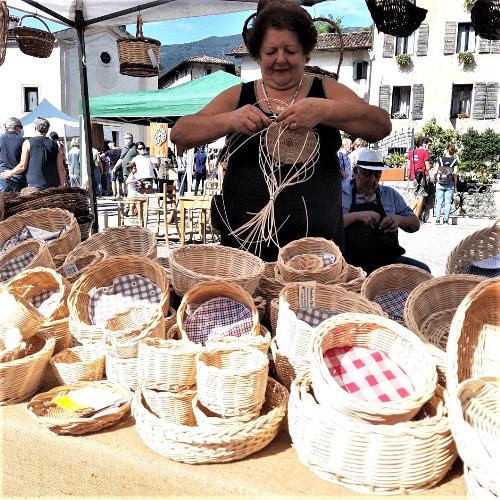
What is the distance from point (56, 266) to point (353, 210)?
1759mm

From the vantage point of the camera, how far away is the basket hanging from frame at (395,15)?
111 inches

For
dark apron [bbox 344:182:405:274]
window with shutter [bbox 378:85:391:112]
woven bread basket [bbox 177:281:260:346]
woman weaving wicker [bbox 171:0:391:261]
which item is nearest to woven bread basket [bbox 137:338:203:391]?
woven bread basket [bbox 177:281:260:346]

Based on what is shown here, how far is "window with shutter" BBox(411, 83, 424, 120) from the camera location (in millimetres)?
19625

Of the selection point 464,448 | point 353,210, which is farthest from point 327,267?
point 353,210

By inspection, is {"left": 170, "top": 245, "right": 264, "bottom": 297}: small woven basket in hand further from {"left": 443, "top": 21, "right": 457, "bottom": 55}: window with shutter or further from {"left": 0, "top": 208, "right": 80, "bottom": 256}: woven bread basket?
{"left": 443, "top": 21, "right": 457, "bottom": 55}: window with shutter

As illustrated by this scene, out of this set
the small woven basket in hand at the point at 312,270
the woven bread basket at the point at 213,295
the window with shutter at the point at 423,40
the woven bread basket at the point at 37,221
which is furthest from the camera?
the window with shutter at the point at 423,40

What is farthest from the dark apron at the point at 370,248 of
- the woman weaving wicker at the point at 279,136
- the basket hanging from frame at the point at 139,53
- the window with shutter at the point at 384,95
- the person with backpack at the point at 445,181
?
the window with shutter at the point at 384,95

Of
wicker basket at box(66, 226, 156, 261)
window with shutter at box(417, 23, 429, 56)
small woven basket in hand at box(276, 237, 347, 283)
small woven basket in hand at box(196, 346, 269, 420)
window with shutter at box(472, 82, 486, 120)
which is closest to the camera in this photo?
small woven basket in hand at box(196, 346, 269, 420)

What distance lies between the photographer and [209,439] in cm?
89

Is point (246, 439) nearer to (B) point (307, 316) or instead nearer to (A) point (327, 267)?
(B) point (307, 316)

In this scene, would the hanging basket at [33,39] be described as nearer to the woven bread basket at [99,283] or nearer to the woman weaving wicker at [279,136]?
the woman weaving wicker at [279,136]

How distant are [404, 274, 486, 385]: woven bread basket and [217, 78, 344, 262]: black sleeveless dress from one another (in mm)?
551

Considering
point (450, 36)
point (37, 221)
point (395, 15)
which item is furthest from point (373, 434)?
point (450, 36)

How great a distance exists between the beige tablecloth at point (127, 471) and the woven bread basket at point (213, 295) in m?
0.29
